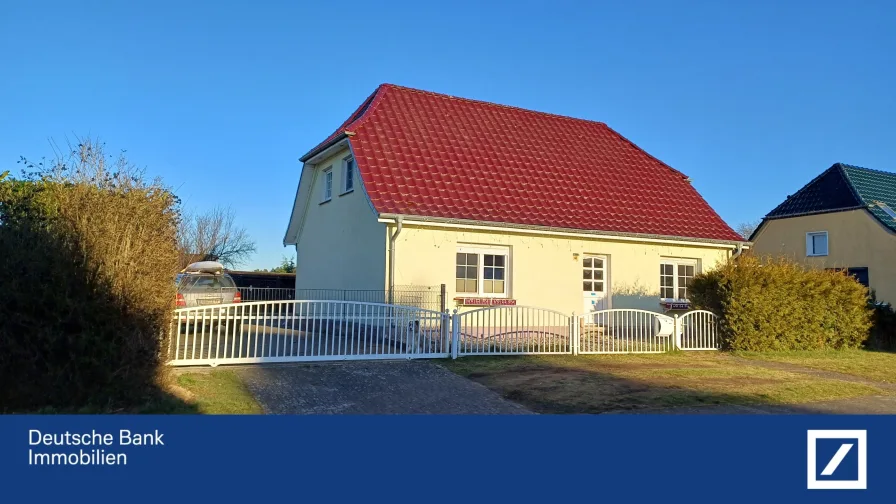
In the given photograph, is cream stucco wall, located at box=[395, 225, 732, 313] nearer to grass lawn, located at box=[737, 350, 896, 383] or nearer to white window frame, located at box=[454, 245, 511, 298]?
white window frame, located at box=[454, 245, 511, 298]

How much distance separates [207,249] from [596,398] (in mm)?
36800

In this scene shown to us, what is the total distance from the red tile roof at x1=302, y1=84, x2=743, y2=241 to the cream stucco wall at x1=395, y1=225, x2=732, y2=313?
0.49 meters

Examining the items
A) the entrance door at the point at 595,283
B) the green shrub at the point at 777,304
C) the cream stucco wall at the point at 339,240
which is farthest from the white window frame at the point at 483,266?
the green shrub at the point at 777,304

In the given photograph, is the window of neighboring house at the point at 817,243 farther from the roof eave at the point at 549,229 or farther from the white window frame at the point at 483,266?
the white window frame at the point at 483,266

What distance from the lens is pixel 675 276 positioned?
704 inches

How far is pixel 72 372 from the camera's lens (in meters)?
6.52

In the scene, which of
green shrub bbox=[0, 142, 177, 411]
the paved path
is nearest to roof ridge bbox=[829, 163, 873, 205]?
the paved path

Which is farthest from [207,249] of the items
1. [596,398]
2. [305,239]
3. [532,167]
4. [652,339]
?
[596,398]

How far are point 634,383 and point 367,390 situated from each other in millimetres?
3841

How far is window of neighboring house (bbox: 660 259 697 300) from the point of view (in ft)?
58.1

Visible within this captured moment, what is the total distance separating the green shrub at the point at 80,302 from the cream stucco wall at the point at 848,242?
2078 centimetres

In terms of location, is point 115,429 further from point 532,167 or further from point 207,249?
point 207,249

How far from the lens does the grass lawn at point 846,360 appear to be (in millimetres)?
11367

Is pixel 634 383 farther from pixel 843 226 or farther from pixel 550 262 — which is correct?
pixel 843 226
